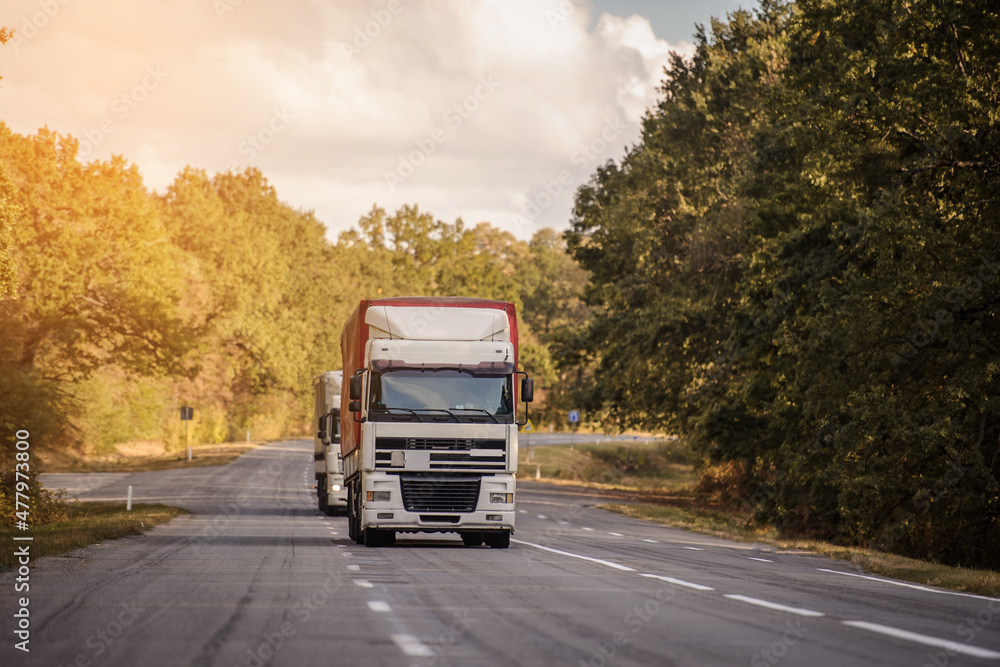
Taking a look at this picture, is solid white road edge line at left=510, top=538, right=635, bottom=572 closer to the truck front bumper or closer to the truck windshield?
the truck front bumper

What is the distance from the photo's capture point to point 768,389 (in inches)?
1303

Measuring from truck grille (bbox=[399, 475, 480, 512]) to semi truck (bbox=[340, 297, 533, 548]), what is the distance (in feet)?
0.05

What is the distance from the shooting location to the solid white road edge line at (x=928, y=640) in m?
8.40

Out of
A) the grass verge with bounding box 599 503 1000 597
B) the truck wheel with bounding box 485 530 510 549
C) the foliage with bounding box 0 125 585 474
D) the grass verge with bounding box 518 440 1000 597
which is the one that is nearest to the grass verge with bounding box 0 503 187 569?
the foliage with bounding box 0 125 585 474

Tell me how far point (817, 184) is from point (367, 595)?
20425mm

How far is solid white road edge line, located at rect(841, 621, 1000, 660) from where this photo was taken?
27.6 feet

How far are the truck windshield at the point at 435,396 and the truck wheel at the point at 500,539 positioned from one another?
2117mm

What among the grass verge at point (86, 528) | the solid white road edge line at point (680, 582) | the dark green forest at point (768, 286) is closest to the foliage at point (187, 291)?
the dark green forest at point (768, 286)

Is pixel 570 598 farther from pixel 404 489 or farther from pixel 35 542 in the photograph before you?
pixel 35 542

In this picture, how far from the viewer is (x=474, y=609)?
1105cm

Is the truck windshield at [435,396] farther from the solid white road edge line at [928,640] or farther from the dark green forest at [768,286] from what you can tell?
the solid white road edge line at [928,640]

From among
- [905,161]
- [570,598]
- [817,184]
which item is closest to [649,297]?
[817,184]

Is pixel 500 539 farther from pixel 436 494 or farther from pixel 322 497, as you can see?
pixel 322 497

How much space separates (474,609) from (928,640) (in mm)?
4028
